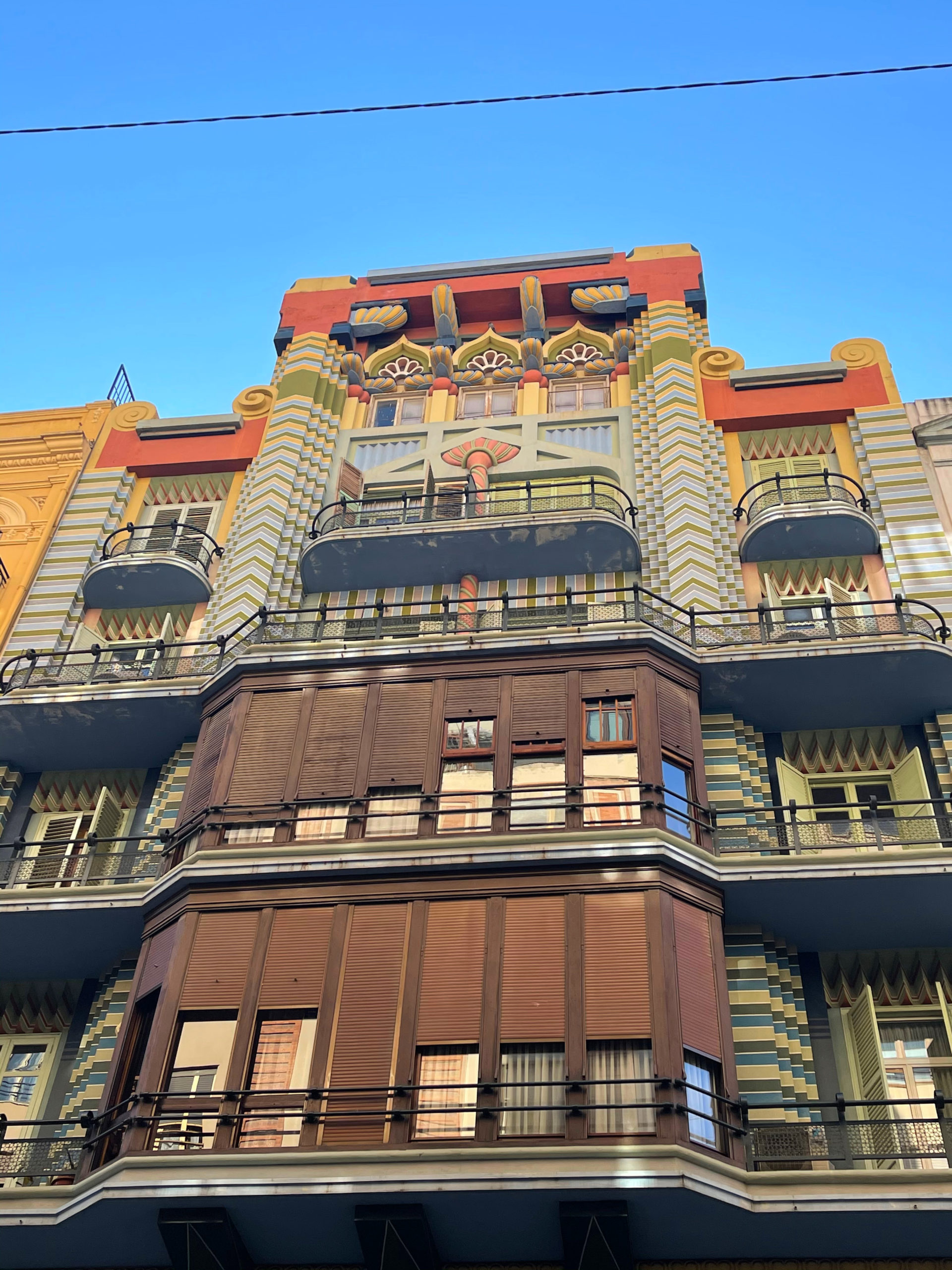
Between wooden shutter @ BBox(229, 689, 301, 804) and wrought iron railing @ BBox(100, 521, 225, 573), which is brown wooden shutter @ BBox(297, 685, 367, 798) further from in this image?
wrought iron railing @ BBox(100, 521, 225, 573)

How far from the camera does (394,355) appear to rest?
125ft

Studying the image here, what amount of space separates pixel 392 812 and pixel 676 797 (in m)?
4.71

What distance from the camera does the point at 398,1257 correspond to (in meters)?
18.1

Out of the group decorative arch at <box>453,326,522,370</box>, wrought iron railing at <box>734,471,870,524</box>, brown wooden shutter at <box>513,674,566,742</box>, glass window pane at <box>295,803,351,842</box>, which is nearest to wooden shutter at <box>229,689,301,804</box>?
glass window pane at <box>295,803,351,842</box>

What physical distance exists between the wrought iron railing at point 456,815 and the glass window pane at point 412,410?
15645 millimetres

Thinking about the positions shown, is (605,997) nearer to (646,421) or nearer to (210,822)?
(210,822)

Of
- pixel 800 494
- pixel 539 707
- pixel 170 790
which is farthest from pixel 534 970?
pixel 800 494

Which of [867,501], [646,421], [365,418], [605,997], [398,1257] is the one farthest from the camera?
[365,418]

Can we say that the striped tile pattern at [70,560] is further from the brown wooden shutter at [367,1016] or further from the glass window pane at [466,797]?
the brown wooden shutter at [367,1016]

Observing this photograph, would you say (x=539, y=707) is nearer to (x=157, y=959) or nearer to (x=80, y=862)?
(x=157, y=959)

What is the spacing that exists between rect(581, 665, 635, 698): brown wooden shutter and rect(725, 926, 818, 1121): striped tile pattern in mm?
4450

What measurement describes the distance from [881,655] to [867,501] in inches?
277

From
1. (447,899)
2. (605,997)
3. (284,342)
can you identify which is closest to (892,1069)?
(605,997)

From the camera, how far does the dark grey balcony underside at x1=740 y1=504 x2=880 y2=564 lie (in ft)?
97.3
